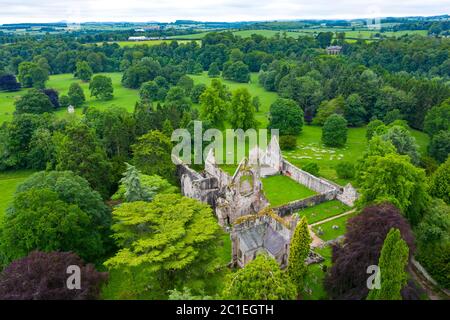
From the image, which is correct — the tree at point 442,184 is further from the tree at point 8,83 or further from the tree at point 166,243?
the tree at point 8,83

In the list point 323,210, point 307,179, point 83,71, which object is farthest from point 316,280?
point 83,71

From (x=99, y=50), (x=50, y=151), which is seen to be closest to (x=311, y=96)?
(x=50, y=151)

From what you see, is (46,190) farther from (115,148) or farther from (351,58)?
(351,58)

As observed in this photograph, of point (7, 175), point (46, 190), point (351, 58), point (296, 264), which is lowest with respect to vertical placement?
point (7, 175)

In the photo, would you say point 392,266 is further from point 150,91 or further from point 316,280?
point 150,91

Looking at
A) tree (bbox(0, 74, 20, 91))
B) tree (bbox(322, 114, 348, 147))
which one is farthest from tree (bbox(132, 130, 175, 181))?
Answer: tree (bbox(0, 74, 20, 91))

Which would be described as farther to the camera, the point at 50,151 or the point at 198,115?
the point at 198,115
